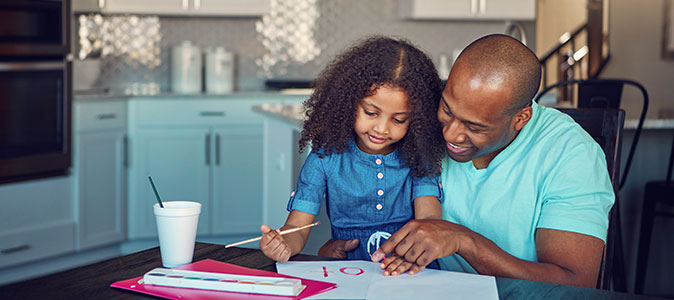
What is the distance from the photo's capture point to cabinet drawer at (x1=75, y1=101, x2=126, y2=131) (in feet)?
12.8

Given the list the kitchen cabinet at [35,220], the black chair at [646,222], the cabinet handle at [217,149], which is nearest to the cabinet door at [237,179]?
the cabinet handle at [217,149]

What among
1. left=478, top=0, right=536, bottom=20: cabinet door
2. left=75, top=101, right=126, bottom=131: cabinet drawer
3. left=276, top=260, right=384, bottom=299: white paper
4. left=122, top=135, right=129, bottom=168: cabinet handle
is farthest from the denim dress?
left=478, top=0, right=536, bottom=20: cabinet door

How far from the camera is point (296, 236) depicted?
135cm

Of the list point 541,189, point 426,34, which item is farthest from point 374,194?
point 426,34

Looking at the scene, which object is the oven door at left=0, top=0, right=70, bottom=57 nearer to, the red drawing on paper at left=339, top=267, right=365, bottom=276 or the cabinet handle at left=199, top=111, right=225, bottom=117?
the cabinet handle at left=199, top=111, right=225, bottom=117

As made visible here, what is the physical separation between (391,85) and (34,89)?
2768 mm

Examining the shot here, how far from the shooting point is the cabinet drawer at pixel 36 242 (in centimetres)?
356

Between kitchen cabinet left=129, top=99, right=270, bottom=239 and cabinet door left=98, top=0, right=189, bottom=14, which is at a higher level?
cabinet door left=98, top=0, right=189, bottom=14

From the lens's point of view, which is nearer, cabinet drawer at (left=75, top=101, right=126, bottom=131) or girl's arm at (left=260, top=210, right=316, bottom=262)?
girl's arm at (left=260, top=210, right=316, bottom=262)

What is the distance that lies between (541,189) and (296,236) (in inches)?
20.0

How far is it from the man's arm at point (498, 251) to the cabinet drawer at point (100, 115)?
124 inches

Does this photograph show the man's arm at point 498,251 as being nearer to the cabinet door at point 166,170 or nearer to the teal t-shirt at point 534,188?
the teal t-shirt at point 534,188

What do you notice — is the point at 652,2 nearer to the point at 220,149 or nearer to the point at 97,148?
the point at 220,149

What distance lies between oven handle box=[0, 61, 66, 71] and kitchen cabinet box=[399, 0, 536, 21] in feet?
8.31
